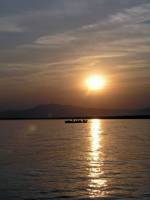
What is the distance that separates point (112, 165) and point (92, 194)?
1874 cm

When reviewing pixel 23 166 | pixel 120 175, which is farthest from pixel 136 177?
pixel 23 166

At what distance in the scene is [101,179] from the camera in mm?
40688

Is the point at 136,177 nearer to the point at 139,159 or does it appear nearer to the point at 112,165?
the point at 112,165

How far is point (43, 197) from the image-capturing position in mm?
32625

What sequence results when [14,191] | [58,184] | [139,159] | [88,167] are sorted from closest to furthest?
[14,191]
[58,184]
[88,167]
[139,159]

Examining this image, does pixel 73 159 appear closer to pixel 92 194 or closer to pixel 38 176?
pixel 38 176

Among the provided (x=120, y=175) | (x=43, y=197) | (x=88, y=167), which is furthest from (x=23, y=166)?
(x=43, y=197)

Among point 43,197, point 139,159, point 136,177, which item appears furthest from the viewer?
point 139,159

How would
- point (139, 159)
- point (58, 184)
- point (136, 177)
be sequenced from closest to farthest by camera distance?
1. point (58, 184)
2. point (136, 177)
3. point (139, 159)

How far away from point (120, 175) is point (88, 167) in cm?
788

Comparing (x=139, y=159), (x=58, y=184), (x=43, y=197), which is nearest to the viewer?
(x=43, y=197)

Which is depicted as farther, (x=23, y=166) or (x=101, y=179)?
(x=23, y=166)

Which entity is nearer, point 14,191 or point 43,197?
point 43,197

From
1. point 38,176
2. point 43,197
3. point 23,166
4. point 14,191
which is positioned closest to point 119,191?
point 43,197
